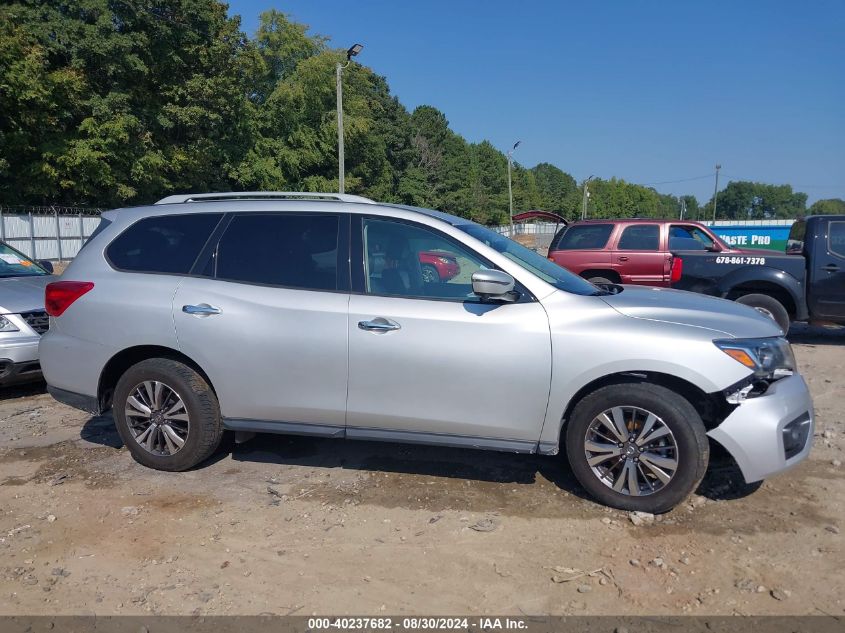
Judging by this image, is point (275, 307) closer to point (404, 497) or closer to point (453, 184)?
point (404, 497)

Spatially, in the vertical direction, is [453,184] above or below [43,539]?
above

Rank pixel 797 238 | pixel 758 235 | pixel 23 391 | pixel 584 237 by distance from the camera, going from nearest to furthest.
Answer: pixel 23 391, pixel 797 238, pixel 584 237, pixel 758 235

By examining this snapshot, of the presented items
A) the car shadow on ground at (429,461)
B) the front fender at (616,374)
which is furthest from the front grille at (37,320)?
the front fender at (616,374)

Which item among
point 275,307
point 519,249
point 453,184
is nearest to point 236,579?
point 275,307

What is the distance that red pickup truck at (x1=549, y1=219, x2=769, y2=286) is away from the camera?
10.9 metres

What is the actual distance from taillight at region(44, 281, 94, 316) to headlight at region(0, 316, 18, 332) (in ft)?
6.85

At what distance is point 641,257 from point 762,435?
25.4 feet

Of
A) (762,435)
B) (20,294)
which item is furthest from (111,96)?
(762,435)

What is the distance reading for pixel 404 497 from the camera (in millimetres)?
4207

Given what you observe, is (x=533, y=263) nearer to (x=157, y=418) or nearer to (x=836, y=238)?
(x=157, y=418)

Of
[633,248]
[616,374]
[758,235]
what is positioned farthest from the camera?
[758,235]

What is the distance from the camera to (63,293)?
473cm

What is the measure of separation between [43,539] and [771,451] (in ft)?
13.8

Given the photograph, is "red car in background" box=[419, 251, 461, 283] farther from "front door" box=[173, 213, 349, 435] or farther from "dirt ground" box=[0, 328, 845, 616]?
"dirt ground" box=[0, 328, 845, 616]
